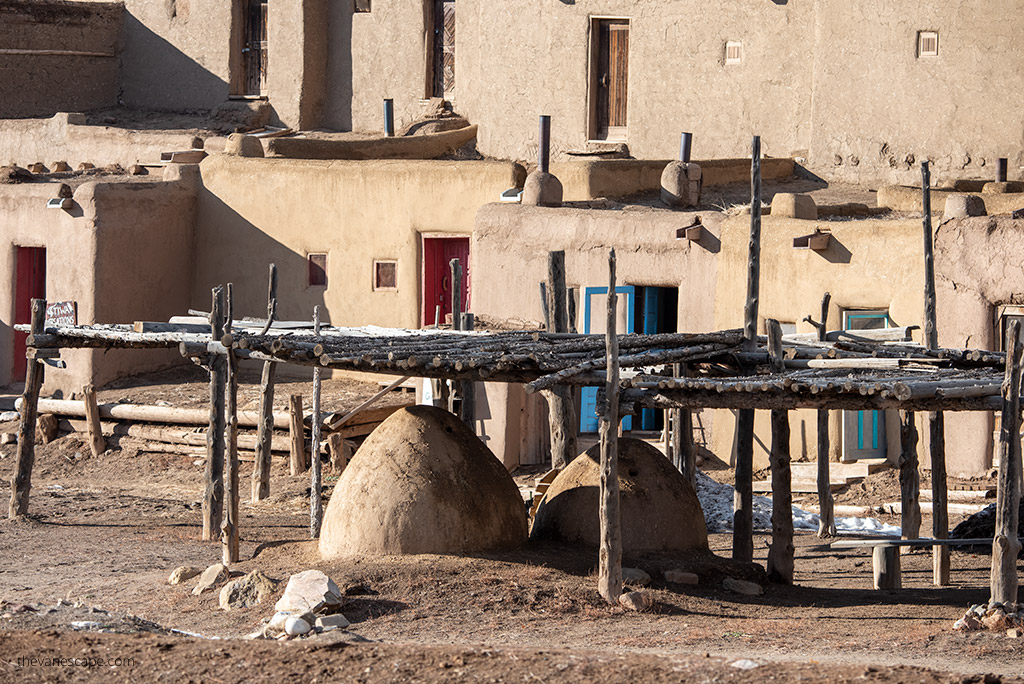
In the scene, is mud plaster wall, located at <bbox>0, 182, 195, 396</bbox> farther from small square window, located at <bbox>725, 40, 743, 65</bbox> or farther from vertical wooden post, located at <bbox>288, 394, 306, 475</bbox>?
small square window, located at <bbox>725, 40, 743, 65</bbox>

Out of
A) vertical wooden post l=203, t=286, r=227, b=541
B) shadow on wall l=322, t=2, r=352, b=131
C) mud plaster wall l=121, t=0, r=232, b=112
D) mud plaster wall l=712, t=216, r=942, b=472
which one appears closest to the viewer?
vertical wooden post l=203, t=286, r=227, b=541

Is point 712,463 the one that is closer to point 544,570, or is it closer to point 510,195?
point 510,195

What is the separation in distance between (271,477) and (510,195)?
4.77 metres

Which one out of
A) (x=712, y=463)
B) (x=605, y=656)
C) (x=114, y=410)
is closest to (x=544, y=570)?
(x=605, y=656)

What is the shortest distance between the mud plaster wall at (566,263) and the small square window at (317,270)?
9.50 ft

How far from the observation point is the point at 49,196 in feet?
73.9

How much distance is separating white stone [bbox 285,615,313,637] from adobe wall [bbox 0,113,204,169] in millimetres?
15744

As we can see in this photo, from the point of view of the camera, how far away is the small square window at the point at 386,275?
22156 mm

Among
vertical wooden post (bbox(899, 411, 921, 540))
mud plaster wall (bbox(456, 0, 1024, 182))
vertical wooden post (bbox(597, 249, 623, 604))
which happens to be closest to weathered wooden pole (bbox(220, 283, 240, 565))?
vertical wooden post (bbox(597, 249, 623, 604))

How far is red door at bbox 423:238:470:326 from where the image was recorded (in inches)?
863

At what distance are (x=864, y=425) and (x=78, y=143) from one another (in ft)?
49.3

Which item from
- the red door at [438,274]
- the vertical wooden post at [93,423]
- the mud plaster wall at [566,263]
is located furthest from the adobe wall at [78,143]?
the mud plaster wall at [566,263]

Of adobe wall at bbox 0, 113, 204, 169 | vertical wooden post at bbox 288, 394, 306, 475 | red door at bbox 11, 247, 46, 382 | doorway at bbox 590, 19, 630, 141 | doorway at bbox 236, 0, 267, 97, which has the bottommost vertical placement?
vertical wooden post at bbox 288, 394, 306, 475

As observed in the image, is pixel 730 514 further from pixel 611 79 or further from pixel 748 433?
pixel 611 79
